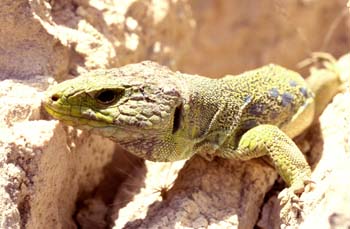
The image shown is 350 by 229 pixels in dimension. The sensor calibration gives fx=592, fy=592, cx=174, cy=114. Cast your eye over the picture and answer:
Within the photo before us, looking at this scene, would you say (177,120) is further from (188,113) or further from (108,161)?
(108,161)

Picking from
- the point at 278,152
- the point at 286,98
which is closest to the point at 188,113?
the point at 278,152

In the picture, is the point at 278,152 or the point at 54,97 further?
the point at 278,152

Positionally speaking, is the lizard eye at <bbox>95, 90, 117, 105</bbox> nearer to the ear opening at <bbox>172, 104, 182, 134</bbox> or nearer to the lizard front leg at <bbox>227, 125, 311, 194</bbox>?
the ear opening at <bbox>172, 104, 182, 134</bbox>

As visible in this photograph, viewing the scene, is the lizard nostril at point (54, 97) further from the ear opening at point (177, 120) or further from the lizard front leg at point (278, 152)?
the lizard front leg at point (278, 152)

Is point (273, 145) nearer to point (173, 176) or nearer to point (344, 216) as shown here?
point (173, 176)

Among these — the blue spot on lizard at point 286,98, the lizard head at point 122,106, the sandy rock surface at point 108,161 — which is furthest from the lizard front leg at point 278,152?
the lizard head at point 122,106

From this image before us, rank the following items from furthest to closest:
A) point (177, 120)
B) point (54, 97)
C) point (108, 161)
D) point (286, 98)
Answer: point (108, 161) < point (286, 98) < point (177, 120) < point (54, 97)
